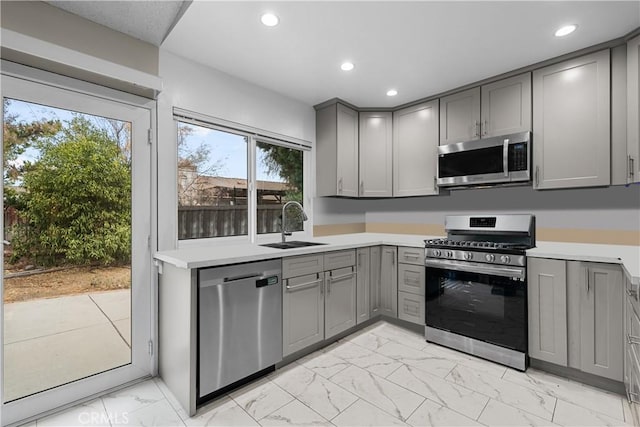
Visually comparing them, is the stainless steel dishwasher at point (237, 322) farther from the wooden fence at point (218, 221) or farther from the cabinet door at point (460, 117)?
the cabinet door at point (460, 117)

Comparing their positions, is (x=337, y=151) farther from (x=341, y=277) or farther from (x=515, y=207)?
(x=515, y=207)

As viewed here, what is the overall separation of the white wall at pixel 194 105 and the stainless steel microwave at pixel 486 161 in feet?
5.54

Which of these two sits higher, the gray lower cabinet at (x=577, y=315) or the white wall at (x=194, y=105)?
the white wall at (x=194, y=105)

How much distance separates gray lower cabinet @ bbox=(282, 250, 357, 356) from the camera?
2.22 metres

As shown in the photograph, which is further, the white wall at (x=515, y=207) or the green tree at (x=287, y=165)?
the green tree at (x=287, y=165)

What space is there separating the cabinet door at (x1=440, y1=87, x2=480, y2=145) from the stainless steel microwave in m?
0.10

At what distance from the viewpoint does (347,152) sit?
3.34m

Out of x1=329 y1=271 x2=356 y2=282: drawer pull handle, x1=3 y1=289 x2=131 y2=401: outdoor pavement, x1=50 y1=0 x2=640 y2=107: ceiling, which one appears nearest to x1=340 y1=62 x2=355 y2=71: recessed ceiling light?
x1=50 y1=0 x2=640 y2=107: ceiling

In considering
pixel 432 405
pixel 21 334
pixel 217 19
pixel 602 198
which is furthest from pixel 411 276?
pixel 21 334

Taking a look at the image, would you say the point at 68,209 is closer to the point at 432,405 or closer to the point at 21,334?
the point at 21,334

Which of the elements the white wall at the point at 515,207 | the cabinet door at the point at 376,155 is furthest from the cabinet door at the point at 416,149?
the white wall at the point at 515,207

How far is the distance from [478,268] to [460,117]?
4.91 feet

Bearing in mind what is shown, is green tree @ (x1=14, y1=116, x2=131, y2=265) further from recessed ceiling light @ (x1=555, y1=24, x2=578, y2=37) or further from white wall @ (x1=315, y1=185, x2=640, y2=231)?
recessed ceiling light @ (x1=555, y1=24, x2=578, y2=37)

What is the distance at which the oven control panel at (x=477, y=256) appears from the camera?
2193 mm
